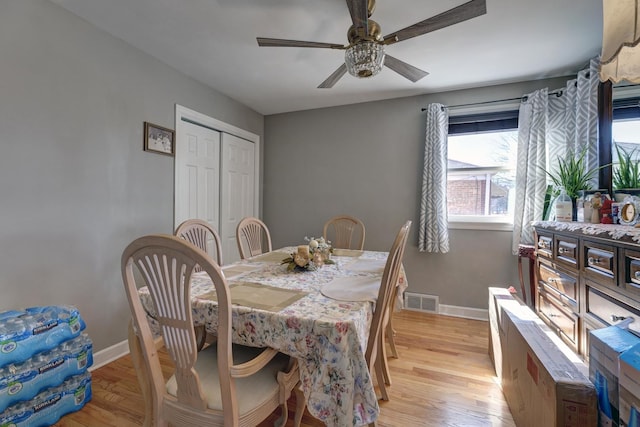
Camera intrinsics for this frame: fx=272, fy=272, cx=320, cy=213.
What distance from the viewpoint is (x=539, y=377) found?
1140mm

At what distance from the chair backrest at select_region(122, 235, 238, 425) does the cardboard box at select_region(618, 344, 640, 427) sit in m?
1.18

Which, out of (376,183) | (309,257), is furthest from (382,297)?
(376,183)

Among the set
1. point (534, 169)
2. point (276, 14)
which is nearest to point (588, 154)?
point (534, 169)

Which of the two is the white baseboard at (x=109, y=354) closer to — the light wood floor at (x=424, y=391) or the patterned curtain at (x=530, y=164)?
the light wood floor at (x=424, y=391)

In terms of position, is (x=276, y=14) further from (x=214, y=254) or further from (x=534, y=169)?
(x=534, y=169)

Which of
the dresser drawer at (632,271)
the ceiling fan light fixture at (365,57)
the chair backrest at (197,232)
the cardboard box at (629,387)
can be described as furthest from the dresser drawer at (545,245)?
the chair backrest at (197,232)

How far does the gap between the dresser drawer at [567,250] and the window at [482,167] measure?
3.53 ft

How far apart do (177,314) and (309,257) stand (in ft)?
2.96

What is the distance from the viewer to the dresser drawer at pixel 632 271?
1123mm

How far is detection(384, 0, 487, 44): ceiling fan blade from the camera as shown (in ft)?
4.13

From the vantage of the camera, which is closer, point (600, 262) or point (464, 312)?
point (600, 262)

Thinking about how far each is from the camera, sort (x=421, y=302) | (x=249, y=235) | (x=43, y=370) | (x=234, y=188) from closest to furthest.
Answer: (x=43, y=370), (x=249, y=235), (x=421, y=302), (x=234, y=188)

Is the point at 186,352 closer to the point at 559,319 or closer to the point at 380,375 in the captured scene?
the point at 380,375

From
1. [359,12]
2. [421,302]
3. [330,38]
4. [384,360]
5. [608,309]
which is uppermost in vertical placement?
[330,38]
